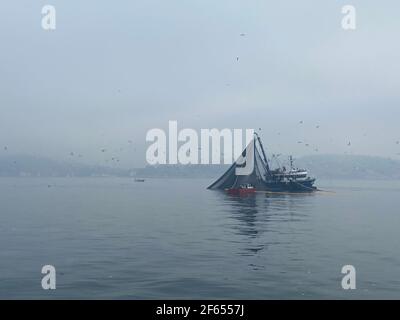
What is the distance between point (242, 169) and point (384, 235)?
14012 cm

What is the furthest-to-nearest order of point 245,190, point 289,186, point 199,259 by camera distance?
point 245,190 < point 289,186 < point 199,259

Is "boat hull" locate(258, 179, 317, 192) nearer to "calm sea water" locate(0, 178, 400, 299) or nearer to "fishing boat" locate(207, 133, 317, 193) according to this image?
"fishing boat" locate(207, 133, 317, 193)

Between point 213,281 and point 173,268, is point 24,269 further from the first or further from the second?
point 213,281

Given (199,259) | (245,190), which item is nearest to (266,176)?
(245,190)

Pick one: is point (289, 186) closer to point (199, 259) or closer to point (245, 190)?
point (245, 190)

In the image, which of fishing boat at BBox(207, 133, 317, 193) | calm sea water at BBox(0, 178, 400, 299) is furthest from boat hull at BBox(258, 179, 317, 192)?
calm sea water at BBox(0, 178, 400, 299)

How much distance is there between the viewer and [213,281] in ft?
94.6

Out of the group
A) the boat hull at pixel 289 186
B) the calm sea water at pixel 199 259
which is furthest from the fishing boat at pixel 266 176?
the calm sea water at pixel 199 259
